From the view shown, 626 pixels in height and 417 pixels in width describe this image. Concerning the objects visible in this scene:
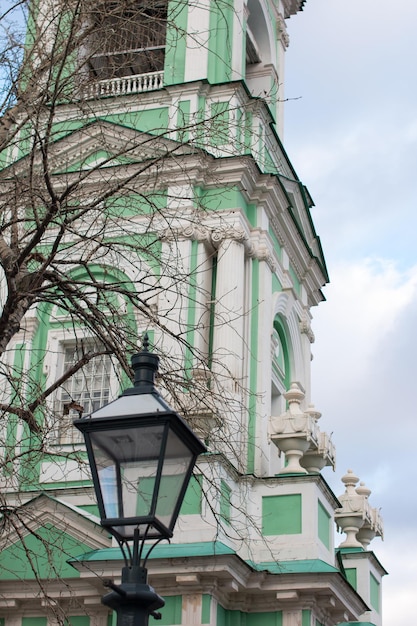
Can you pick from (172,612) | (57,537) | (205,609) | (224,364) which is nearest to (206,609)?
(205,609)

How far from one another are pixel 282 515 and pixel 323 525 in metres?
0.71

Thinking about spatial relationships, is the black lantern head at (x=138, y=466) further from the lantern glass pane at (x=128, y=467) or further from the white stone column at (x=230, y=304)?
the white stone column at (x=230, y=304)

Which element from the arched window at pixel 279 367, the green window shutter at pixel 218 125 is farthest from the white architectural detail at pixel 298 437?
the green window shutter at pixel 218 125

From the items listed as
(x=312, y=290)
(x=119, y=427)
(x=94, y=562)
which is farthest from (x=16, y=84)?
(x=312, y=290)

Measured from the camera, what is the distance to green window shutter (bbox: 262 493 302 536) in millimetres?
15125

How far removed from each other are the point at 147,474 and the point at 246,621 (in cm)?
1022

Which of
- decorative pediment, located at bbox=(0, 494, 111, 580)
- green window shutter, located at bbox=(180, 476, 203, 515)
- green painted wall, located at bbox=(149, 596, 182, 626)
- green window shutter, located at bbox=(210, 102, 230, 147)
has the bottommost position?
green painted wall, located at bbox=(149, 596, 182, 626)

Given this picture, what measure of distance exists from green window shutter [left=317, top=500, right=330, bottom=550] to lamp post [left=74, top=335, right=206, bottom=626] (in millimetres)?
10384

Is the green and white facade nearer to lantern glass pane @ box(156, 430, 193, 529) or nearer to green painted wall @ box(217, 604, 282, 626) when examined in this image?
green painted wall @ box(217, 604, 282, 626)

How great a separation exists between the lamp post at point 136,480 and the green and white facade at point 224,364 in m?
4.79

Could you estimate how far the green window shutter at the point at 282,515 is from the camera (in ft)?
49.6

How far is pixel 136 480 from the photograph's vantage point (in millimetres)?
5086

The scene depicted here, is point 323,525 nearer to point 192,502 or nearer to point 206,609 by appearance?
point 192,502

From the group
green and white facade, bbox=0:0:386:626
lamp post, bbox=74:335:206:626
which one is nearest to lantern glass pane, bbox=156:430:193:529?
lamp post, bbox=74:335:206:626
